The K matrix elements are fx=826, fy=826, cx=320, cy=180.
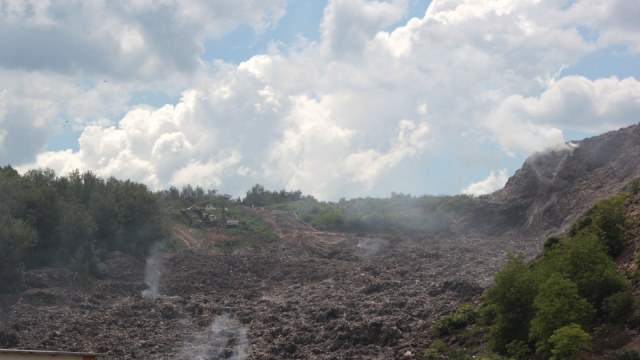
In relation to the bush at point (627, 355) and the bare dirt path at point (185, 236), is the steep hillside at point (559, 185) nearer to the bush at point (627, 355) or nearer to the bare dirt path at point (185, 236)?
the bare dirt path at point (185, 236)

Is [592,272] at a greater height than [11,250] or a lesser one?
lesser

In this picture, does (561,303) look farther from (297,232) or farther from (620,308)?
(297,232)

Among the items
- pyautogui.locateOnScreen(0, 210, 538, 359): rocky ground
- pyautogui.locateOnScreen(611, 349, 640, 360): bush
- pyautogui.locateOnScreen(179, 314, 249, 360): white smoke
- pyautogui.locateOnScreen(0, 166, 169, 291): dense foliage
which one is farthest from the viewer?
pyautogui.locateOnScreen(0, 166, 169, 291): dense foliage

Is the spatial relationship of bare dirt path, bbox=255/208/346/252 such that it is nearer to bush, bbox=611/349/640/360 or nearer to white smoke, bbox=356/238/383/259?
white smoke, bbox=356/238/383/259

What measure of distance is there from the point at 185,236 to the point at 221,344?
85.6 ft

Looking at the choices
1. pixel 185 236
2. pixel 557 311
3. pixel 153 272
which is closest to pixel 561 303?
pixel 557 311

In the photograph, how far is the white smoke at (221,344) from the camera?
26.5m

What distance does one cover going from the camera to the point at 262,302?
1377 inches

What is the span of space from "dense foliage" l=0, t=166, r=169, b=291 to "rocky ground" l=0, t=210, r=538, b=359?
1369 millimetres

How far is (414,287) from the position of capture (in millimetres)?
33750

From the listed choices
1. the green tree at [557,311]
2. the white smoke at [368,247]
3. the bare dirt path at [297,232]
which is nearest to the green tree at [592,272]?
the green tree at [557,311]

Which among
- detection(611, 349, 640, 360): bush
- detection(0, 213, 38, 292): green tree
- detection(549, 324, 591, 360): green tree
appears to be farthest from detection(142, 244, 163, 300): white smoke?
detection(611, 349, 640, 360): bush

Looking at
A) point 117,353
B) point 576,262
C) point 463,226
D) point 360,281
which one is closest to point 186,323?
point 117,353

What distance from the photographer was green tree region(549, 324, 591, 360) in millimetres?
16719
